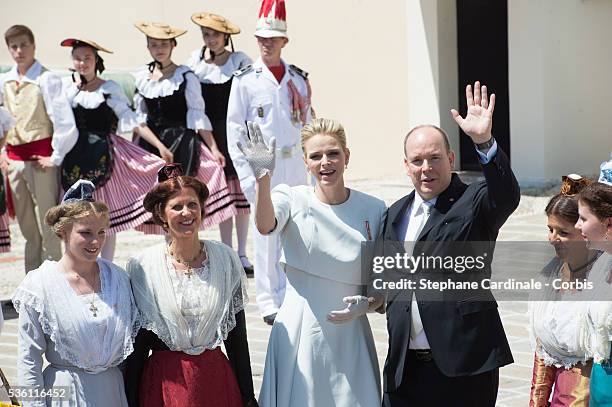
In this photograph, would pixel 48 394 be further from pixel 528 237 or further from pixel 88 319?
pixel 528 237

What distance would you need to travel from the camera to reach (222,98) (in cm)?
916

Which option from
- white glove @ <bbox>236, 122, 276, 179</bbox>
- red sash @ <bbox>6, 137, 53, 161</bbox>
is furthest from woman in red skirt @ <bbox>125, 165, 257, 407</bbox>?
red sash @ <bbox>6, 137, 53, 161</bbox>

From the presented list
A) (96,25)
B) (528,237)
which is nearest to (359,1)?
(96,25)

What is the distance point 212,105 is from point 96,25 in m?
6.65

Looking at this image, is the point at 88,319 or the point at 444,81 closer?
the point at 88,319

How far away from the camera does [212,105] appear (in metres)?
9.18

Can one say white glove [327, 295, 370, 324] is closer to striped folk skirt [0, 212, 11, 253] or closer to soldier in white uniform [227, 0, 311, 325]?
soldier in white uniform [227, 0, 311, 325]

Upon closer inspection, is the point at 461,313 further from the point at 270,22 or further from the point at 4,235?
the point at 4,235

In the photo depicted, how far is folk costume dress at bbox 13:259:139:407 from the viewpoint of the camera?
4.15 meters

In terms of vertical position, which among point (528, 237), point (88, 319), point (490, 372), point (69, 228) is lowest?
point (528, 237)

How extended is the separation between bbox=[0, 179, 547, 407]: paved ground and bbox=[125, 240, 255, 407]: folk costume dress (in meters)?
1.74

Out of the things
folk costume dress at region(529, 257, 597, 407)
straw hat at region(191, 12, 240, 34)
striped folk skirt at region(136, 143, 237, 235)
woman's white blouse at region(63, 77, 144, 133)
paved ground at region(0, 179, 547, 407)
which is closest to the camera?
folk costume dress at region(529, 257, 597, 407)

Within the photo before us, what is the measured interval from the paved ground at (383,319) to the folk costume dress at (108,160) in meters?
1.03

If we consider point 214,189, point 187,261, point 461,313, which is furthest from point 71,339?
point 214,189
